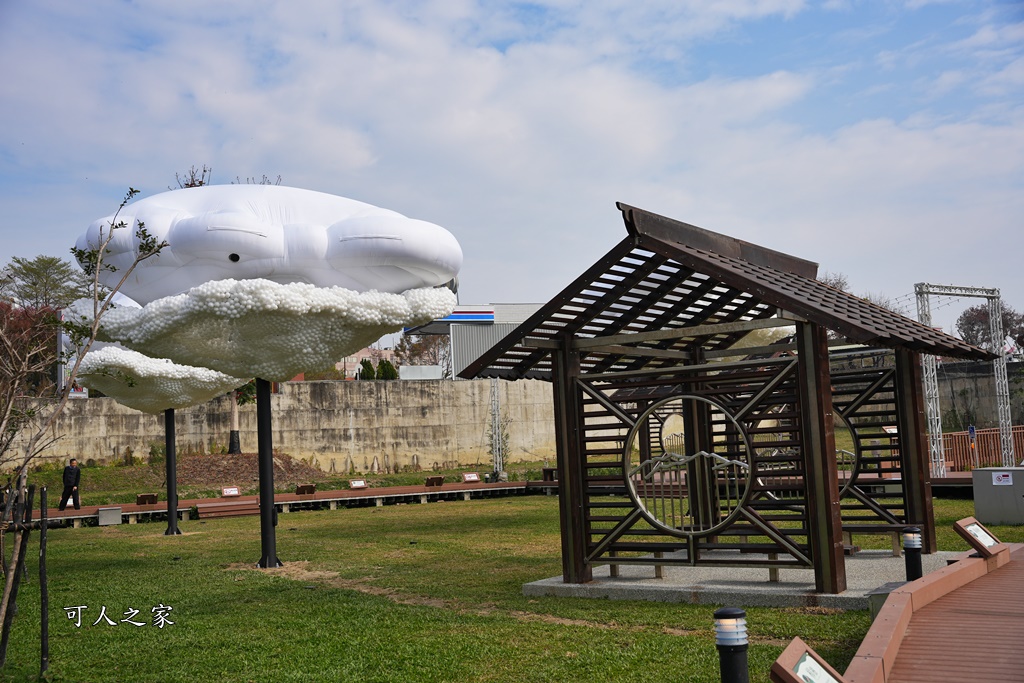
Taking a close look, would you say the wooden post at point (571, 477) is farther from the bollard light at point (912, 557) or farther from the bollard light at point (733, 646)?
the bollard light at point (733, 646)

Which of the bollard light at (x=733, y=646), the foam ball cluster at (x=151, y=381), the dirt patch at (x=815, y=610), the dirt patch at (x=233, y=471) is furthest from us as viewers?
the dirt patch at (x=233, y=471)

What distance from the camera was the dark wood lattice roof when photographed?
984 centimetres

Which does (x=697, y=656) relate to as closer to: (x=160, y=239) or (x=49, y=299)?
(x=160, y=239)

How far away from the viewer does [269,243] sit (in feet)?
45.2

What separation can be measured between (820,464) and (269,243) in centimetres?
836

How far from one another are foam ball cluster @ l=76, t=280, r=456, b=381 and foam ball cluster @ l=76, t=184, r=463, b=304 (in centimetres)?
34

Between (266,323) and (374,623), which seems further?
(266,323)

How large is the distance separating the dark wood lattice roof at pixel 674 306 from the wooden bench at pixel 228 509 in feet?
55.0

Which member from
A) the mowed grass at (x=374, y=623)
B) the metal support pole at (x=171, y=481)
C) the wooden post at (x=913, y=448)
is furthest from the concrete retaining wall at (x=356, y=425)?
the wooden post at (x=913, y=448)

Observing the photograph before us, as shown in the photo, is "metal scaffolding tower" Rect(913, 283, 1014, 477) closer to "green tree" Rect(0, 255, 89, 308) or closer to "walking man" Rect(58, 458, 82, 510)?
"walking man" Rect(58, 458, 82, 510)

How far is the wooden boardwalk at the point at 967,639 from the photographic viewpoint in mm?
5961

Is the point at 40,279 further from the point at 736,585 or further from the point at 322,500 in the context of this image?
the point at 736,585

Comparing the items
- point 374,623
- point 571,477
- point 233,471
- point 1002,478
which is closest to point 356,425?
point 233,471

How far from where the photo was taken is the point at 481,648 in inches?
332
